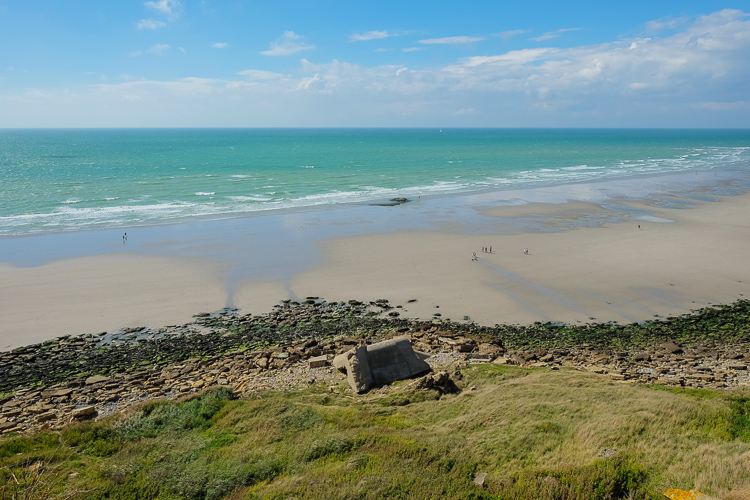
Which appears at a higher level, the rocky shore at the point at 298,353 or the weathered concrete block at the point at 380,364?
the weathered concrete block at the point at 380,364

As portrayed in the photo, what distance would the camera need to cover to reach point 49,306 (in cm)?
2502

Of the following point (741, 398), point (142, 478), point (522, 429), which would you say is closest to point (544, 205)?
point (741, 398)

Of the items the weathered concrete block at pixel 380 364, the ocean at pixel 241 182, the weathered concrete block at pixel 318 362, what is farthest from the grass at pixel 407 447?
the ocean at pixel 241 182

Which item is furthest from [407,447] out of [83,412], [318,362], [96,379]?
[96,379]

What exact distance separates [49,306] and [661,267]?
36.3 meters

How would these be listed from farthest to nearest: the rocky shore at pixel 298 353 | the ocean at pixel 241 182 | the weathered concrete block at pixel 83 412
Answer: the ocean at pixel 241 182, the rocky shore at pixel 298 353, the weathered concrete block at pixel 83 412

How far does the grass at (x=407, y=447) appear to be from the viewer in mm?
9945

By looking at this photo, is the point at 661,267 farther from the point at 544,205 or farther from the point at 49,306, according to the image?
the point at 49,306

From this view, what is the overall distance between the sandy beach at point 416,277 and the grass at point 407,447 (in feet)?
32.7

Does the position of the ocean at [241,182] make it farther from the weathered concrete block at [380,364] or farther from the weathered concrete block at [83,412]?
the weathered concrete block at [380,364]

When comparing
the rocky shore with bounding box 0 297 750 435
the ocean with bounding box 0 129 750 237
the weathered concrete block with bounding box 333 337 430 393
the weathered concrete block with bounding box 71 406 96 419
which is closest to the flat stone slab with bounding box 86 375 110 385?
the rocky shore with bounding box 0 297 750 435

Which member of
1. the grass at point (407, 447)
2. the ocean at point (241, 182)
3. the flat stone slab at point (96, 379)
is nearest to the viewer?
the grass at point (407, 447)

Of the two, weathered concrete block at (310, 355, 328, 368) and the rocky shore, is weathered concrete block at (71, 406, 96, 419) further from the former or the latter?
weathered concrete block at (310, 355, 328, 368)

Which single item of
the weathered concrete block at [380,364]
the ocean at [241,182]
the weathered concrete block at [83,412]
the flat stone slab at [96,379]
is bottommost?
the flat stone slab at [96,379]
